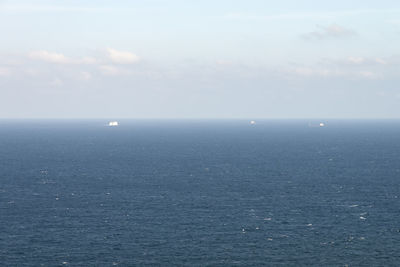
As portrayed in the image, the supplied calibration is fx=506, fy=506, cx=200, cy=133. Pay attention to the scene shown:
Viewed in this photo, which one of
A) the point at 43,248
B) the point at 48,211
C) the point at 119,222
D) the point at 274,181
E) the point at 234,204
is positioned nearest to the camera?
the point at 43,248

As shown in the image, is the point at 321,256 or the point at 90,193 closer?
the point at 321,256

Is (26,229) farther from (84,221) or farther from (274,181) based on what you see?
(274,181)

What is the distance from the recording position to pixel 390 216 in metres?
121

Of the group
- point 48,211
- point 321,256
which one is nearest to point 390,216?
point 321,256

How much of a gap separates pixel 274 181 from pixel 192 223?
220ft

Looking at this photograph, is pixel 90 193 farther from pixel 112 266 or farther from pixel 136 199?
pixel 112 266

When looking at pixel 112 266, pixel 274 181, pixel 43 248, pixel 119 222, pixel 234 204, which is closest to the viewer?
pixel 112 266

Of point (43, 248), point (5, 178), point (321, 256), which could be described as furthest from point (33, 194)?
point (321, 256)

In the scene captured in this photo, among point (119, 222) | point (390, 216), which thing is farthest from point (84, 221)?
point (390, 216)

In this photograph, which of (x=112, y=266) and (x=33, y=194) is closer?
(x=112, y=266)

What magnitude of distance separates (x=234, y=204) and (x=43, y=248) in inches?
2200

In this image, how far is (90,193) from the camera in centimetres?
15262

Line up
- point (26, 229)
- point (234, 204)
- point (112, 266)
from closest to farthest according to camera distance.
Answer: point (112, 266), point (26, 229), point (234, 204)

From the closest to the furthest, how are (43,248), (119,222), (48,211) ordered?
(43,248) < (119,222) < (48,211)
